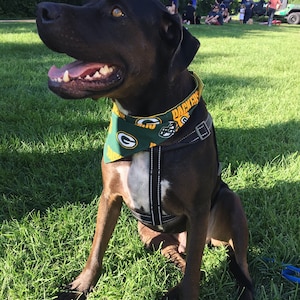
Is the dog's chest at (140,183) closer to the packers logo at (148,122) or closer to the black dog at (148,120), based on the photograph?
the black dog at (148,120)

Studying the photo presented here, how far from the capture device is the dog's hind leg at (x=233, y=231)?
225cm

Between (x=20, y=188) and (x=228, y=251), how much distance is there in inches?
62.6

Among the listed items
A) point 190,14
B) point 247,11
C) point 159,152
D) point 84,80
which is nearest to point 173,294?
point 159,152

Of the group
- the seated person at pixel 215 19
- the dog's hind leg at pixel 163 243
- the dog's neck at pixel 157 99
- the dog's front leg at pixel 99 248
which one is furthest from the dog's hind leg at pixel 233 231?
the seated person at pixel 215 19

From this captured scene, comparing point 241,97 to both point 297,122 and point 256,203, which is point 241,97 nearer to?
point 297,122

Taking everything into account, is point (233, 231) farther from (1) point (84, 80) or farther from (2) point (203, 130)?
(1) point (84, 80)

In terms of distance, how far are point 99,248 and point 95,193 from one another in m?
0.81

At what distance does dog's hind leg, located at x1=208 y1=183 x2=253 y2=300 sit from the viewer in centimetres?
225

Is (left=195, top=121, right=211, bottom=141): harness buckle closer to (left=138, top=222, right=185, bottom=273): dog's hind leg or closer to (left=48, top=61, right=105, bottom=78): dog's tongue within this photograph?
(left=48, top=61, right=105, bottom=78): dog's tongue

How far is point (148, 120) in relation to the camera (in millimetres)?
1991

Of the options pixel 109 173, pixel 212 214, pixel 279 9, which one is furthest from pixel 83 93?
pixel 279 9

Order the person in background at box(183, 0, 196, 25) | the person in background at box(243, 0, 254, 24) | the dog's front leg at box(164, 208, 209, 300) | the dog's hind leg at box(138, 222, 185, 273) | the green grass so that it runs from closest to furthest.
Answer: the dog's front leg at box(164, 208, 209, 300)
the green grass
the dog's hind leg at box(138, 222, 185, 273)
the person in background at box(183, 0, 196, 25)
the person in background at box(243, 0, 254, 24)

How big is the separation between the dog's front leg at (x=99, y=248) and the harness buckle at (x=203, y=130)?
1.96 ft

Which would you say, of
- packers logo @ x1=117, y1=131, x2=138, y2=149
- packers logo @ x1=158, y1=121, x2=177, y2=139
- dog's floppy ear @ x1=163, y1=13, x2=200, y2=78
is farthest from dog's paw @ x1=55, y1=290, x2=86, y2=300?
dog's floppy ear @ x1=163, y1=13, x2=200, y2=78
